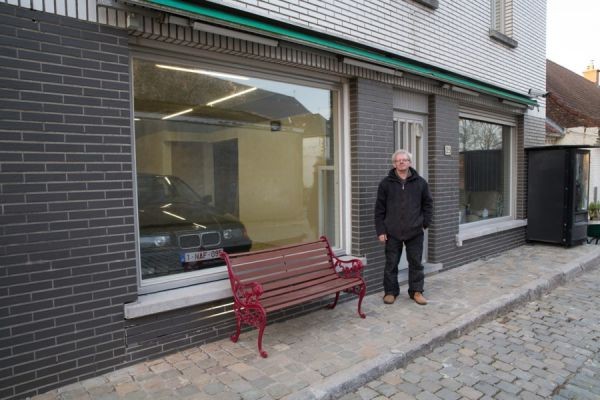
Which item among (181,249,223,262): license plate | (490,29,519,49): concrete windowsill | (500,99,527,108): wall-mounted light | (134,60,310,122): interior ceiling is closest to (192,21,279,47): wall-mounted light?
(134,60,310,122): interior ceiling

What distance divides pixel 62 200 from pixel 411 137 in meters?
4.92

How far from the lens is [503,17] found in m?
8.55

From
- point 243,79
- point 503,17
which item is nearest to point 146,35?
point 243,79

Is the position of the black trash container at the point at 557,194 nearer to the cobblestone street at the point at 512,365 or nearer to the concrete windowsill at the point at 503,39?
the concrete windowsill at the point at 503,39

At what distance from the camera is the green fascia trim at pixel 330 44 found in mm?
3459

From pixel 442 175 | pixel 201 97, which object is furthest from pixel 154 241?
pixel 442 175

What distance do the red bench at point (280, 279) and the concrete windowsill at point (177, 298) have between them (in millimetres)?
212

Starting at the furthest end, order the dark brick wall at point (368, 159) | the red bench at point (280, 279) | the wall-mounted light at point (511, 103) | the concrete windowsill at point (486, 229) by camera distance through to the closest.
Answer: the wall-mounted light at point (511, 103) → the concrete windowsill at point (486, 229) → the dark brick wall at point (368, 159) → the red bench at point (280, 279)

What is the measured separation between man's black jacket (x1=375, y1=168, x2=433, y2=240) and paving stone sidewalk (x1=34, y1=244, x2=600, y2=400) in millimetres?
930

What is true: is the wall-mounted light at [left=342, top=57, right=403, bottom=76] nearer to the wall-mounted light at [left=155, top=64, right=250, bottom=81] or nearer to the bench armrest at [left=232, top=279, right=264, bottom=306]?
the wall-mounted light at [left=155, top=64, right=250, bottom=81]

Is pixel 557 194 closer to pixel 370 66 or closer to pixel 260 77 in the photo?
pixel 370 66

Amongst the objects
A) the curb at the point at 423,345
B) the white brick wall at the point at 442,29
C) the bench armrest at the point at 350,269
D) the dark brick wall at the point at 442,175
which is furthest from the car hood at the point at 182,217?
the dark brick wall at the point at 442,175

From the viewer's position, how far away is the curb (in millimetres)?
3197

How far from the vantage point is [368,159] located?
553 cm
